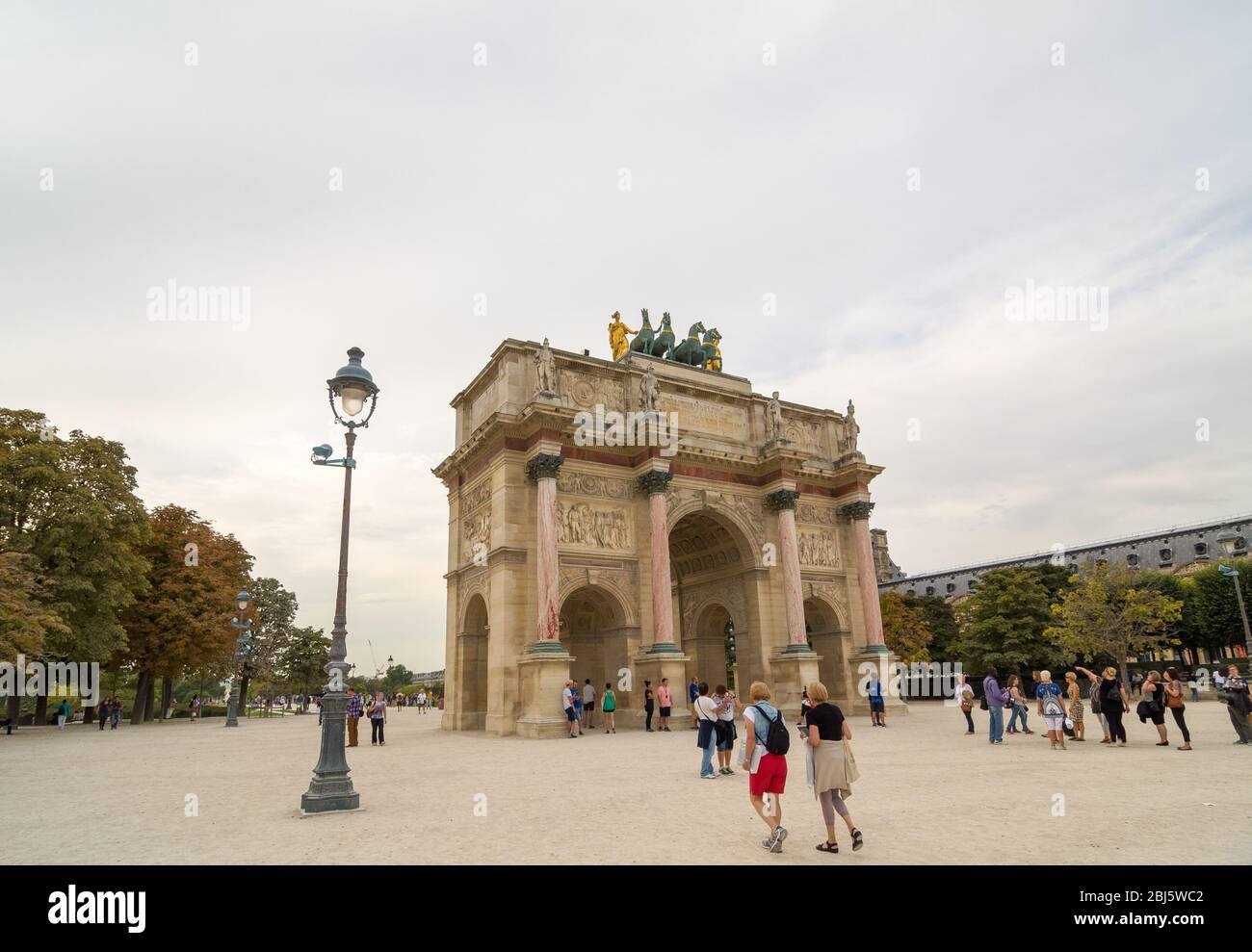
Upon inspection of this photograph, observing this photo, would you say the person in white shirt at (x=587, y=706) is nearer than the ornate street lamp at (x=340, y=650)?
No

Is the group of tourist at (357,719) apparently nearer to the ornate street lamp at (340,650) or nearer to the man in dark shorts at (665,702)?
the man in dark shorts at (665,702)

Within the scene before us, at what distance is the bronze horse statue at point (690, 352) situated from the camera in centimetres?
3709

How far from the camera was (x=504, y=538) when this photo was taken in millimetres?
28484

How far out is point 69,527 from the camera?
3272 centimetres

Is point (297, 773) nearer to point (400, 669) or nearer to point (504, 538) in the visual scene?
point (504, 538)

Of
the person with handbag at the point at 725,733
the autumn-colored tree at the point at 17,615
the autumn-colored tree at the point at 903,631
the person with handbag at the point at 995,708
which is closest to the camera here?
the person with handbag at the point at 725,733

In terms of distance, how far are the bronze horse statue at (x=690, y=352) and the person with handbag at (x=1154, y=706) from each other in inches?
970

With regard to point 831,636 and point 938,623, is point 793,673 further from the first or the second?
point 938,623

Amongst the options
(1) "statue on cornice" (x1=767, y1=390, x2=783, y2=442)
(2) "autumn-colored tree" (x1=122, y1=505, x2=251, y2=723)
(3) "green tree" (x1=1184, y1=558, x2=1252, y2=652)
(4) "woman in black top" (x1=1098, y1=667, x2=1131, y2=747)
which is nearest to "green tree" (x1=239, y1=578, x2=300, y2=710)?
(2) "autumn-colored tree" (x1=122, y1=505, x2=251, y2=723)

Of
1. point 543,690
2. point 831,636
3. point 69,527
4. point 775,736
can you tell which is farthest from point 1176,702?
point 69,527

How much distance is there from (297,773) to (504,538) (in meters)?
13.9

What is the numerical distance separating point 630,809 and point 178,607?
39.1m

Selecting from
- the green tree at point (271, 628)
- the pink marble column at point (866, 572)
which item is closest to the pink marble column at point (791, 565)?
the pink marble column at point (866, 572)
